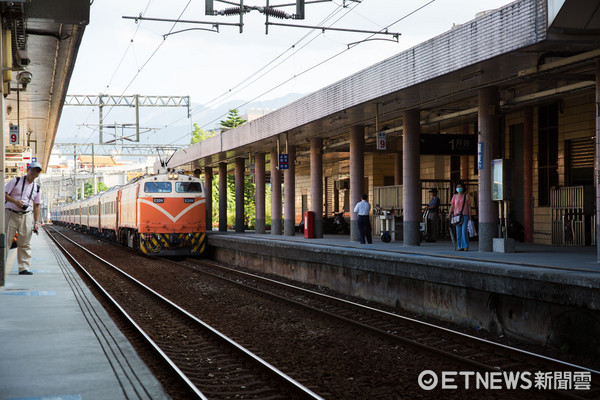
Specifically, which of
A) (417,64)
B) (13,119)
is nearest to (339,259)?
(417,64)

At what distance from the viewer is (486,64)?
14312 millimetres

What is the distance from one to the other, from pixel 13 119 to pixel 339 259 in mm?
18921

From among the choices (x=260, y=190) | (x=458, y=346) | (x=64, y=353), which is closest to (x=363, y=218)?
(x=260, y=190)

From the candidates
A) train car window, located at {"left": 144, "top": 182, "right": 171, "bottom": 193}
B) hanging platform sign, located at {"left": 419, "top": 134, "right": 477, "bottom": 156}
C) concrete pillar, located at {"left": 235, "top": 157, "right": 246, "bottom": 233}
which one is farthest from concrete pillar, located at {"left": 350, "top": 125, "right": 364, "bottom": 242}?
concrete pillar, located at {"left": 235, "top": 157, "right": 246, "bottom": 233}

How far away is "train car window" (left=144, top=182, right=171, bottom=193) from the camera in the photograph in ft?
87.0

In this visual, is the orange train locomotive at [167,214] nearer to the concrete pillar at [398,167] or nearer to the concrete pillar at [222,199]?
the concrete pillar at [398,167]

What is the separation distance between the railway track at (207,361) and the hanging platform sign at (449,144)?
979cm

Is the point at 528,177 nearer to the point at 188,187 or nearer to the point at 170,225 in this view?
the point at 188,187

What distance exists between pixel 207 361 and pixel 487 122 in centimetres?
1049

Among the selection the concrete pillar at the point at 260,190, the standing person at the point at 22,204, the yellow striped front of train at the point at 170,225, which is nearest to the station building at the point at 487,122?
the concrete pillar at the point at 260,190

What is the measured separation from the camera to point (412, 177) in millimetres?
20141

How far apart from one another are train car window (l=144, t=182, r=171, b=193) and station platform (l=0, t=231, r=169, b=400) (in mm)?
14139

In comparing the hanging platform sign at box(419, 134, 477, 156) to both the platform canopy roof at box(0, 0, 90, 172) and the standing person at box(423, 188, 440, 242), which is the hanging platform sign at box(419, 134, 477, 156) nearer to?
the standing person at box(423, 188, 440, 242)

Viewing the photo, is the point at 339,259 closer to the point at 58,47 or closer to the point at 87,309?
the point at 87,309
